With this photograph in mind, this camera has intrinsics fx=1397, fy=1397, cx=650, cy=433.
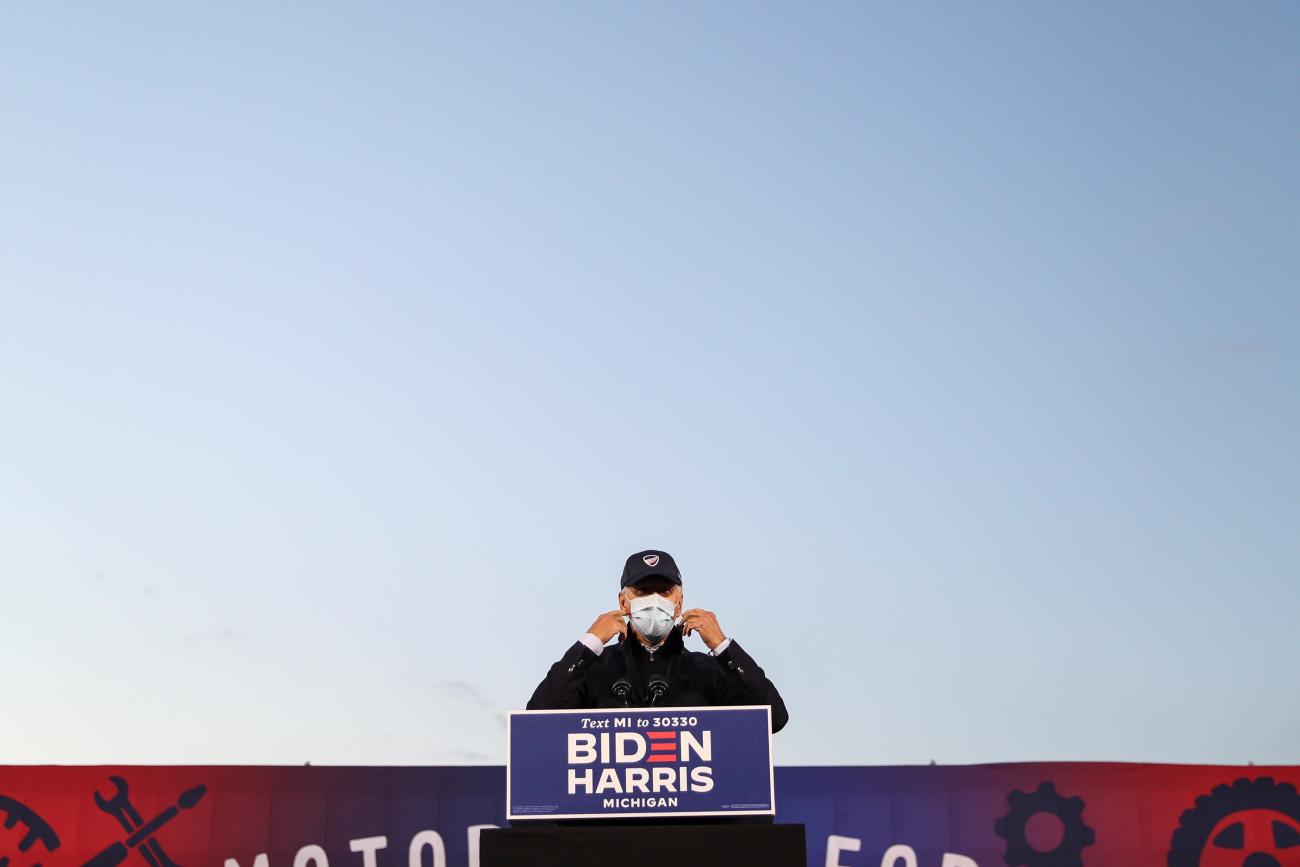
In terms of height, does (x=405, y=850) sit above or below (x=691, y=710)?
below

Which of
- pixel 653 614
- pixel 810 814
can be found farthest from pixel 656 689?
pixel 810 814

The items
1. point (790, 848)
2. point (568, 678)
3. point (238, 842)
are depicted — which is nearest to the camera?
point (790, 848)

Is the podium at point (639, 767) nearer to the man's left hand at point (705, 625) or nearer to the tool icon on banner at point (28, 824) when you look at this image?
A: the man's left hand at point (705, 625)

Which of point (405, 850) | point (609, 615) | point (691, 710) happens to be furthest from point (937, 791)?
point (691, 710)


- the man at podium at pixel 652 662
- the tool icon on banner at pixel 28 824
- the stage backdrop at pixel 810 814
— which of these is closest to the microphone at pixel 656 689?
the man at podium at pixel 652 662

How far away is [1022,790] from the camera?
11.2m

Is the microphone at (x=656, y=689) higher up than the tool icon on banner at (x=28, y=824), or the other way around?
the microphone at (x=656, y=689)

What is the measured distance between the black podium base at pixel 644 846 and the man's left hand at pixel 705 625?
1482 mm

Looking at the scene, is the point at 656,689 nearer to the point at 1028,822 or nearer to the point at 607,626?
the point at 607,626

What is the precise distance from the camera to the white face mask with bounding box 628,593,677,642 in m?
7.00

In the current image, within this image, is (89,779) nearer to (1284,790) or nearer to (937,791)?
(937,791)

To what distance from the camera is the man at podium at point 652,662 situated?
273 inches

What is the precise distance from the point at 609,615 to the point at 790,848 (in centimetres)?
183

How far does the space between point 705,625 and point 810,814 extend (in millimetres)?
4879
